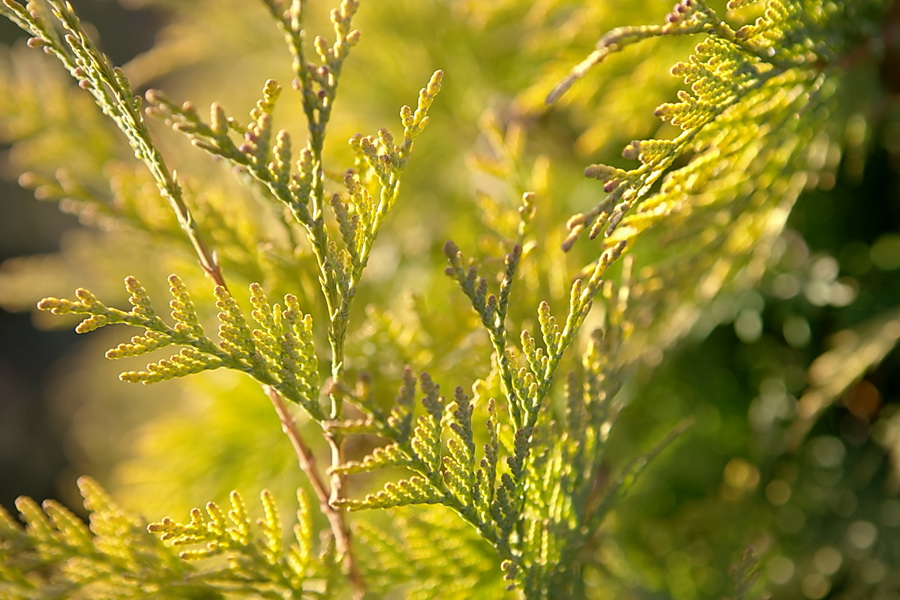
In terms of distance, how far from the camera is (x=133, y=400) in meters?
2.44

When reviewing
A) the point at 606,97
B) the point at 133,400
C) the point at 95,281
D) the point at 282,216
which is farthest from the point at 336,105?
the point at 133,400

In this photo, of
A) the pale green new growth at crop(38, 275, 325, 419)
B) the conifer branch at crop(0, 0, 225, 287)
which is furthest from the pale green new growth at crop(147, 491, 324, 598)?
the conifer branch at crop(0, 0, 225, 287)

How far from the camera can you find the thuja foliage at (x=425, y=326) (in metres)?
0.56

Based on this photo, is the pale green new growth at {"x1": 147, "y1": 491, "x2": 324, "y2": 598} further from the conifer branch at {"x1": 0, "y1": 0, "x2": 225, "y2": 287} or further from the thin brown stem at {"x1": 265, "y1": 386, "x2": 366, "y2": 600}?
the conifer branch at {"x1": 0, "y1": 0, "x2": 225, "y2": 287}

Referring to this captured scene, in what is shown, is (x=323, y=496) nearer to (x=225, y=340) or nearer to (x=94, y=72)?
(x=225, y=340)

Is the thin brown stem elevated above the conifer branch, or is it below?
below

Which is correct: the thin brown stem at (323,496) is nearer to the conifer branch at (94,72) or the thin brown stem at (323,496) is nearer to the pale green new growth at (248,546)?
the pale green new growth at (248,546)

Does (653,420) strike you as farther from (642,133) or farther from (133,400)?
(133,400)

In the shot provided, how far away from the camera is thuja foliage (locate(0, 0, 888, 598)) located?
560mm

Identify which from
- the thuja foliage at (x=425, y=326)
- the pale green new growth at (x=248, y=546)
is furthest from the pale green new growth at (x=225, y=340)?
the pale green new growth at (x=248, y=546)

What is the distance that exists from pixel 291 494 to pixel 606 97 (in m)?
0.75

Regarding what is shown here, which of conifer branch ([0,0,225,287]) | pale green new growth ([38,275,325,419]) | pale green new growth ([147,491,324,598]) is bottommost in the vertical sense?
pale green new growth ([147,491,324,598])

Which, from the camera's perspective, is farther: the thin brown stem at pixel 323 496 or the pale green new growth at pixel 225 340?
the thin brown stem at pixel 323 496

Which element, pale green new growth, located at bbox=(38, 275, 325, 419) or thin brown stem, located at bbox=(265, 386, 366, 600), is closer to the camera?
pale green new growth, located at bbox=(38, 275, 325, 419)
